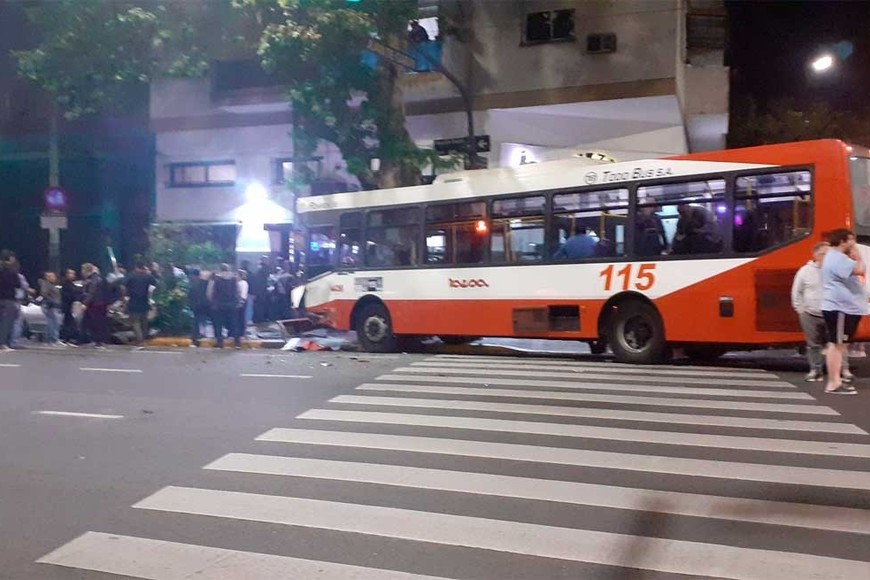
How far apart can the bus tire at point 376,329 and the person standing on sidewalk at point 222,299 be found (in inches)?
114

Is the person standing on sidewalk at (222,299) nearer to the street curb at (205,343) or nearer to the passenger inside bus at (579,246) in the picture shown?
the street curb at (205,343)

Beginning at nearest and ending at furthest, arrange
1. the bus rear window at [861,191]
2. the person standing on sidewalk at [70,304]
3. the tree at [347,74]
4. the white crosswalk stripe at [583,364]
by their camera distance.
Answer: the bus rear window at [861,191]
the white crosswalk stripe at [583,364]
the tree at [347,74]
the person standing on sidewalk at [70,304]

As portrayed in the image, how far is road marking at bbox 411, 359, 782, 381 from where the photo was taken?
1154 centimetres

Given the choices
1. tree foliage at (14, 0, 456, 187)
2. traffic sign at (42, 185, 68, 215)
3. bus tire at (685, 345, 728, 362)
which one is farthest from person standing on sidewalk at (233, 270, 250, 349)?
bus tire at (685, 345, 728, 362)

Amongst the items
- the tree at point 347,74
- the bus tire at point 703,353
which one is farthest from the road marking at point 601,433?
the tree at point 347,74

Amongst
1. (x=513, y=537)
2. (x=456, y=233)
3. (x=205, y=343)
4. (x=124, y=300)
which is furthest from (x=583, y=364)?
(x=124, y=300)

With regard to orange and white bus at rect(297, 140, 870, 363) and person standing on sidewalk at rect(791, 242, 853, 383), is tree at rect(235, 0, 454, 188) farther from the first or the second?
person standing on sidewalk at rect(791, 242, 853, 383)

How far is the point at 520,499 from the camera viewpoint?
5781 mm

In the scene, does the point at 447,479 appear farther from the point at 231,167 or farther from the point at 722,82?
the point at 231,167

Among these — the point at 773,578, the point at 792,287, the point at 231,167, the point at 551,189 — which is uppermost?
the point at 231,167

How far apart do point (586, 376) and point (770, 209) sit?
11.3 ft

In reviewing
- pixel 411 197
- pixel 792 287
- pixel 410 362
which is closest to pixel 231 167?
pixel 411 197

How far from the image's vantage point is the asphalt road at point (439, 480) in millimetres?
4773

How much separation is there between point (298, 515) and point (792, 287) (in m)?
7.98
